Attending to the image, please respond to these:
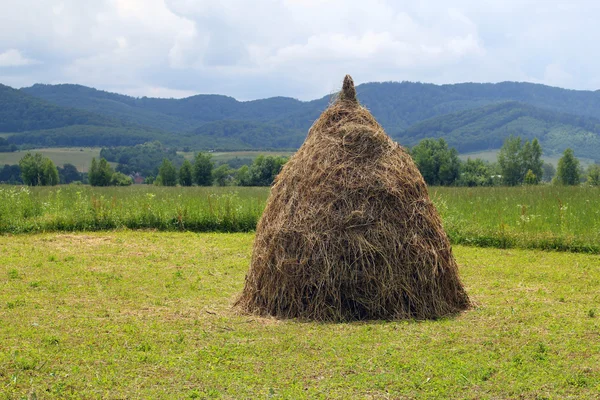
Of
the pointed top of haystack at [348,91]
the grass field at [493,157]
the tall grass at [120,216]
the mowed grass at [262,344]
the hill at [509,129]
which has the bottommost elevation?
the mowed grass at [262,344]

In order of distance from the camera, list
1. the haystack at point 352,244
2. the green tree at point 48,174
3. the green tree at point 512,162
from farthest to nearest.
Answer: the green tree at point 512,162
the green tree at point 48,174
the haystack at point 352,244

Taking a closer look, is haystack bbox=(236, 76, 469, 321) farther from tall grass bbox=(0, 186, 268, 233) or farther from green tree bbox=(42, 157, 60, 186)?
green tree bbox=(42, 157, 60, 186)

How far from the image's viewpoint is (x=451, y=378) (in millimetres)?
5883

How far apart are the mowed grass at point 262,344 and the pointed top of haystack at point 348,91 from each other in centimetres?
374

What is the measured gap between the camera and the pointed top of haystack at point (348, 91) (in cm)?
950

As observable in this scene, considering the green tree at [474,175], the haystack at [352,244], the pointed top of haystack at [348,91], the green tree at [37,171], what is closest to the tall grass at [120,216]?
the pointed top of haystack at [348,91]

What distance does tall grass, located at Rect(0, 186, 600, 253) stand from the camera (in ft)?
51.5

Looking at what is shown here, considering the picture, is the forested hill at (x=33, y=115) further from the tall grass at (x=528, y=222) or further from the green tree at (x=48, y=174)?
the tall grass at (x=528, y=222)

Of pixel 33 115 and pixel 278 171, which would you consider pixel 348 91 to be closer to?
pixel 278 171

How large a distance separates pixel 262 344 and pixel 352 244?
6.43ft

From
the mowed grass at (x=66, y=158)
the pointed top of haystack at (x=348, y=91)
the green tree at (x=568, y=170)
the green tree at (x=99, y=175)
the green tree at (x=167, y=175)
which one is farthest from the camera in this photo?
the mowed grass at (x=66, y=158)

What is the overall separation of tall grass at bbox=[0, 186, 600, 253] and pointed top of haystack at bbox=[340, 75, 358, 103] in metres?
7.99

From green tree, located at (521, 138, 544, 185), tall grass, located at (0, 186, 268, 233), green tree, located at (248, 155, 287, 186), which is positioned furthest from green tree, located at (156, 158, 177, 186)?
tall grass, located at (0, 186, 268, 233)

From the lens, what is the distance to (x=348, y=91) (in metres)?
9.55
